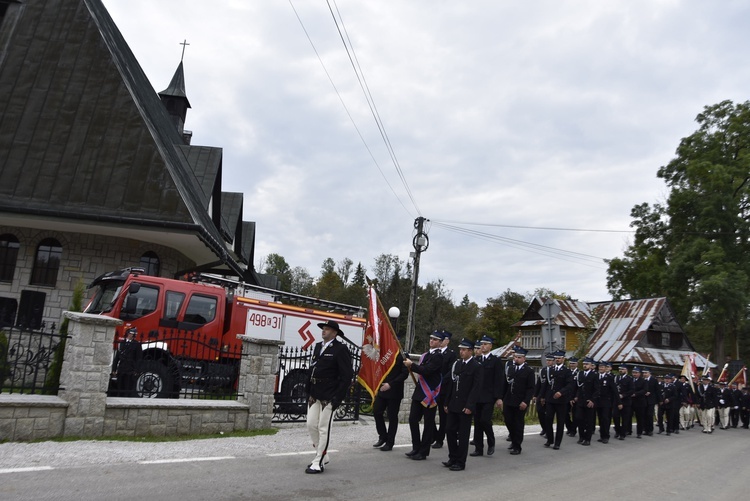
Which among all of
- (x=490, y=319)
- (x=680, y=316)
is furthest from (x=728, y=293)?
(x=490, y=319)

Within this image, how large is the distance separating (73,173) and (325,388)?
42.6 ft

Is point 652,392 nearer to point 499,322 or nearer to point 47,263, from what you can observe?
point 47,263

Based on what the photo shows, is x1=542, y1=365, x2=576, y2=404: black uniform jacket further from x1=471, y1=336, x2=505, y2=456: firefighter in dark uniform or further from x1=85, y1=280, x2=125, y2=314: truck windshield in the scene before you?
x1=85, y1=280, x2=125, y2=314: truck windshield

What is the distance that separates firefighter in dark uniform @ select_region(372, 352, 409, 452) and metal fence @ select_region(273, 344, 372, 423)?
6.86 ft

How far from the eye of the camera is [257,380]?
1038 centimetres

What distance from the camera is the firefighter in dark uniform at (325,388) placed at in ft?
24.2

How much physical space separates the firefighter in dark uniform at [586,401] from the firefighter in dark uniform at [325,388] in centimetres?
780

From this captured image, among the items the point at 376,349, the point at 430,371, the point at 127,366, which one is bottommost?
the point at 127,366

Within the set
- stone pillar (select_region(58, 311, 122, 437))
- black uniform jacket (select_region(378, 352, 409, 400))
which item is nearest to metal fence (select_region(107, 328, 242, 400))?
stone pillar (select_region(58, 311, 122, 437))

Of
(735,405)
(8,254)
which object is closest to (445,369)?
(8,254)

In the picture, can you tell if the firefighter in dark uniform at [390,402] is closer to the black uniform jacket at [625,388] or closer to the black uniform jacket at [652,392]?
the black uniform jacket at [625,388]

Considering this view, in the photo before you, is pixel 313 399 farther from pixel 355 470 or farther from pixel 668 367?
pixel 668 367

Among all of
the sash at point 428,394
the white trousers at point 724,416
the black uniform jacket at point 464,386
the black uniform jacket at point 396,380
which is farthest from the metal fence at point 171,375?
the white trousers at point 724,416

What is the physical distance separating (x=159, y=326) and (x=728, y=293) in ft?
119
